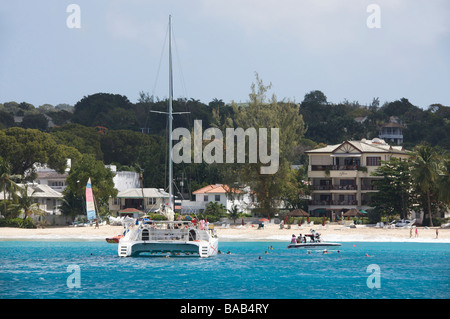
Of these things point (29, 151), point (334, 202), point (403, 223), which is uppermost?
point (29, 151)

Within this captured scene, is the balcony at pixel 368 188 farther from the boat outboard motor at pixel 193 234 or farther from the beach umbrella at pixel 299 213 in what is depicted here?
the boat outboard motor at pixel 193 234

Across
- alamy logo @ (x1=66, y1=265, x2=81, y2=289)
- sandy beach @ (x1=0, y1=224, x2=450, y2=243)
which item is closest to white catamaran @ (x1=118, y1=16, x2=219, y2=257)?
alamy logo @ (x1=66, y1=265, x2=81, y2=289)

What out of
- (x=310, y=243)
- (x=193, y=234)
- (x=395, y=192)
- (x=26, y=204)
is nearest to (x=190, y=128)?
(x=26, y=204)

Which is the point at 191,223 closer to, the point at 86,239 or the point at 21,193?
the point at 86,239

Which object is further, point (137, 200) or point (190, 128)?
point (190, 128)

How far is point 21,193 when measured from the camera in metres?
78.4

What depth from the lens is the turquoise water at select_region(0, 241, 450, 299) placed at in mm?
33688

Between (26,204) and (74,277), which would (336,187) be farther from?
(74,277)

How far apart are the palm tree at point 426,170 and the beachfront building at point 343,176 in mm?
10419

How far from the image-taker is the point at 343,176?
8656 cm

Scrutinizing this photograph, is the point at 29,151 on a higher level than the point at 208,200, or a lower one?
higher

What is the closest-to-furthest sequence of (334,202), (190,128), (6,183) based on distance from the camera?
(6,183), (334,202), (190,128)

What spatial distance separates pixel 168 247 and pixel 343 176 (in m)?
45.4
